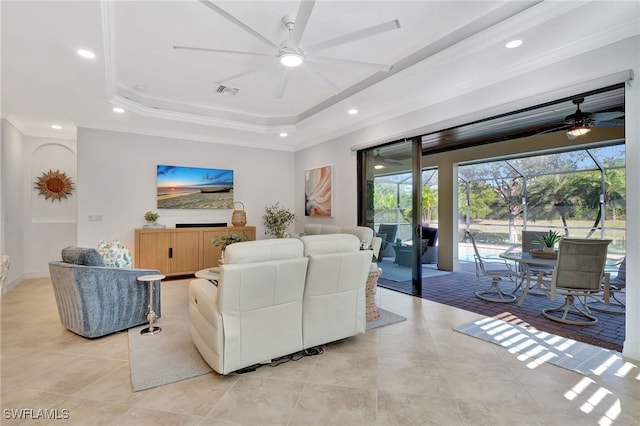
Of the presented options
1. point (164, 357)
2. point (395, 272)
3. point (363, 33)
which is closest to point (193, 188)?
point (164, 357)

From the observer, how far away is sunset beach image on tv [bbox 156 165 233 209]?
591cm

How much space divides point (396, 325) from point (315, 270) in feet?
4.86

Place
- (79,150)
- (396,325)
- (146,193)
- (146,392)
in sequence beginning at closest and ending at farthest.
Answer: (146,392) → (396,325) → (79,150) → (146,193)

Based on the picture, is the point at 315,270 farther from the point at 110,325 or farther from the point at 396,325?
the point at 110,325

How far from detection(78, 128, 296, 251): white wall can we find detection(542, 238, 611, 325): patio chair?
17.5ft

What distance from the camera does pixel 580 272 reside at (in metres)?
3.55

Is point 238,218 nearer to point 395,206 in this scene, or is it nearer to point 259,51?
point 395,206

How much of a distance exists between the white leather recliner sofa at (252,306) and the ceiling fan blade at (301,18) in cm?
169

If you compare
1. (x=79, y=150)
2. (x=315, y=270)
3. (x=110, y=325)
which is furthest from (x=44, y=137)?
(x=315, y=270)

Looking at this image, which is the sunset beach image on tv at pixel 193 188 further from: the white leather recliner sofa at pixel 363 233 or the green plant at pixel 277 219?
the white leather recliner sofa at pixel 363 233

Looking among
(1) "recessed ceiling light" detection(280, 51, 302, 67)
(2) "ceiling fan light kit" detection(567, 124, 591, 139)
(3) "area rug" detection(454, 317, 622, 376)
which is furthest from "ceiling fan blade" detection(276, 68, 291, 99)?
(2) "ceiling fan light kit" detection(567, 124, 591, 139)

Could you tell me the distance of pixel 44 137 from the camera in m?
5.81

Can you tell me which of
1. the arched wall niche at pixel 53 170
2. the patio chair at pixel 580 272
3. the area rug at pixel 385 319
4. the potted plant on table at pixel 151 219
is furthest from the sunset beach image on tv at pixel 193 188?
the patio chair at pixel 580 272

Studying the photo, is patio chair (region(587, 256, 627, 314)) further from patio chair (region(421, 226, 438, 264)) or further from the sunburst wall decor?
the sunburst wall decor
